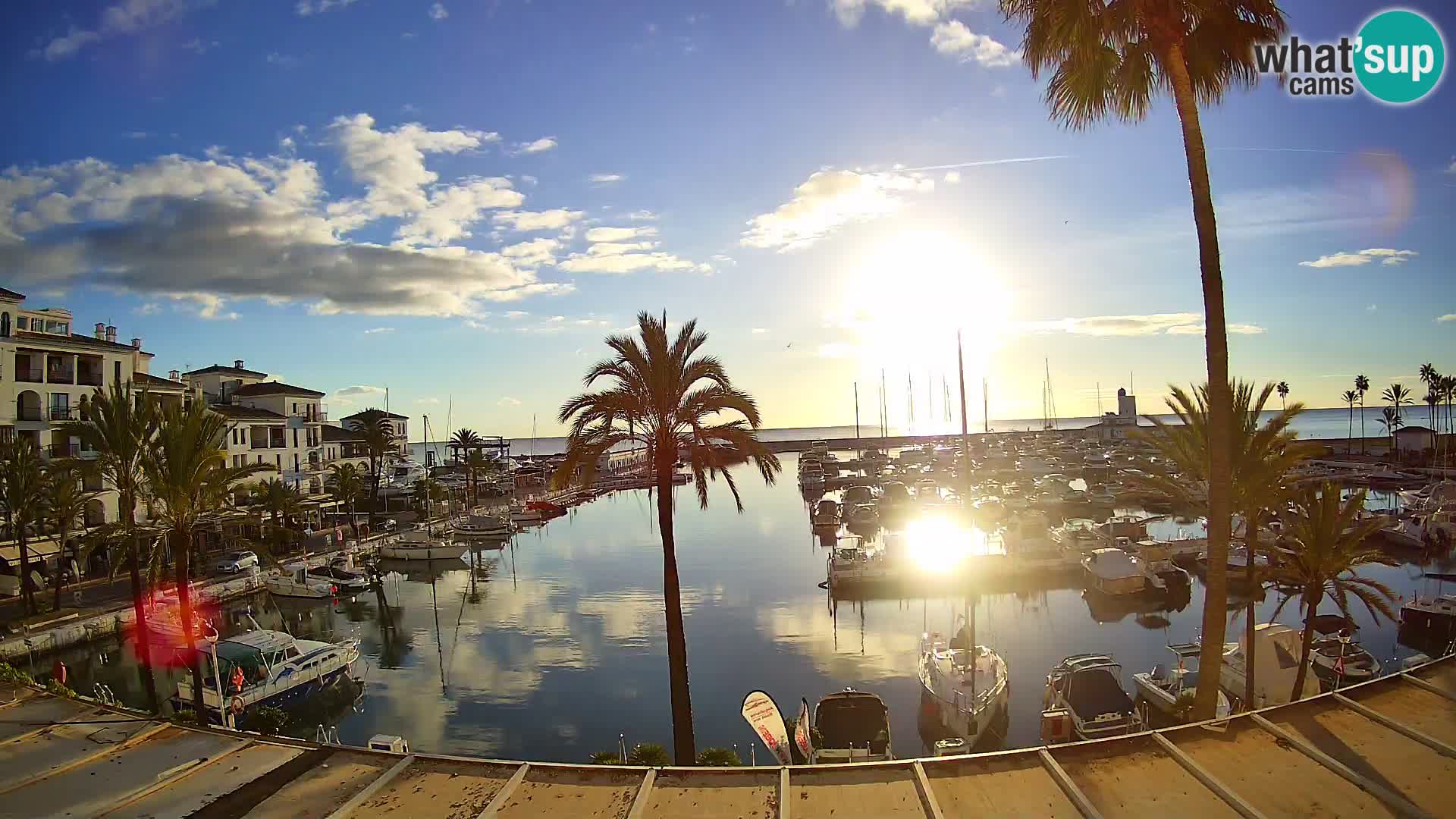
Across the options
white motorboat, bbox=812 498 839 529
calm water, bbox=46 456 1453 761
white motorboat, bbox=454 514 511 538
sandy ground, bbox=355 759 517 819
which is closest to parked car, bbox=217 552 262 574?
calm water, bbox=46 456 1453 761

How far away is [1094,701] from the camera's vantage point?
69.8ft

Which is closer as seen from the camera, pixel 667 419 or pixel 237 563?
pixel 667 419

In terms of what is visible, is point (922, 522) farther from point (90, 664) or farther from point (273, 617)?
point (90, 664)

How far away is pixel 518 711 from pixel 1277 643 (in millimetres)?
23886

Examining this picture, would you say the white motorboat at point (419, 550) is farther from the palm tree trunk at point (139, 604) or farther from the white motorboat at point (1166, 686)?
the white motorboat at point (1166, 686)

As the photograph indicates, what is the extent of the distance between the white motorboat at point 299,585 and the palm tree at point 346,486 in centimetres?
1354

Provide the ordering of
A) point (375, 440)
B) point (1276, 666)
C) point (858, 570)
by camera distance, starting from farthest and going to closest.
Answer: point (375, 440), point (858, 570), point (1276, 666)

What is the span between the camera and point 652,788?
28.8ft

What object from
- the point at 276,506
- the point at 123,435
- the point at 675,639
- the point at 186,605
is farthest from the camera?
the point at 276,506

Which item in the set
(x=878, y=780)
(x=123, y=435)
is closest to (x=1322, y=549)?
(x=878, y=780)

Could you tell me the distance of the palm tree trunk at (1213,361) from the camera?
11.9 meters

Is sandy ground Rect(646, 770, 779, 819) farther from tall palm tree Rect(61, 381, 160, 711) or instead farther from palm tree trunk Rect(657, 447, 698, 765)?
tall palm tree Rect(61, 381, 160, 711)

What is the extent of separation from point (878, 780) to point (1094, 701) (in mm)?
15690

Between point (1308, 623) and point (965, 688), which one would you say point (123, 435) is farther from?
point (1308, 623)
